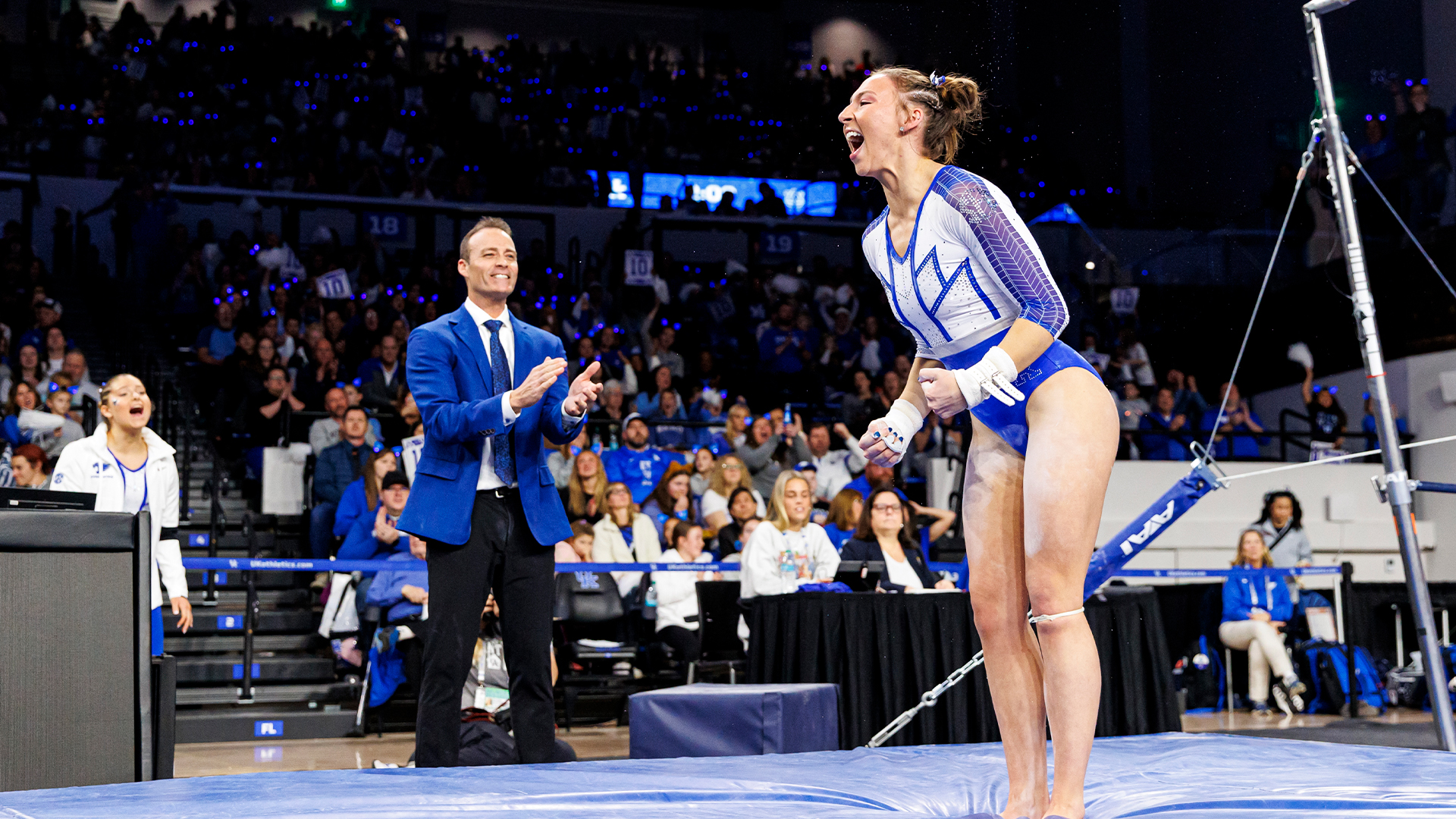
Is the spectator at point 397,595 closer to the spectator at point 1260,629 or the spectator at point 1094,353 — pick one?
the spectator at point 1260,629

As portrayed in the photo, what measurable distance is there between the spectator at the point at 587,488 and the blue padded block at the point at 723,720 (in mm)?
4218

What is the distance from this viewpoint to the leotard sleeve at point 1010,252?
8.01 feet

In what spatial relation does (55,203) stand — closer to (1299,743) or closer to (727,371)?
(727,371)

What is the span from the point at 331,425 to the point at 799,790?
7.66 metres

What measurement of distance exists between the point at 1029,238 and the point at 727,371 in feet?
34.6

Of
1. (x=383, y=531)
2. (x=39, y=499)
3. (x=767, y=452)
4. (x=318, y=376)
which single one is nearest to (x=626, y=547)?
(x=383, y=531)

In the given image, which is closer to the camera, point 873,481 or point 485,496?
point 485,496

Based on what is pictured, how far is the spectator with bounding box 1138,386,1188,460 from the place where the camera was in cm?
1114

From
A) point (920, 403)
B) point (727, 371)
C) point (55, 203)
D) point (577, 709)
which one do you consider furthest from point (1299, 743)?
point (55, 203)

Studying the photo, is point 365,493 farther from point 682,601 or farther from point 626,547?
point 682,601

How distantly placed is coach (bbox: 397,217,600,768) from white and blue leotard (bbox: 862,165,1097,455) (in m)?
1.20

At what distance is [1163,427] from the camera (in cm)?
1109

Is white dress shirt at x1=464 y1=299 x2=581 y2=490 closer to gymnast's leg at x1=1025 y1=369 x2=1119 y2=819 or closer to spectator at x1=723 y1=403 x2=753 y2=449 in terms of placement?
gymnast's leg at x1=1025 y1=369 x2=1119 y2=819

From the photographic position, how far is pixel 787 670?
17.9 feet
